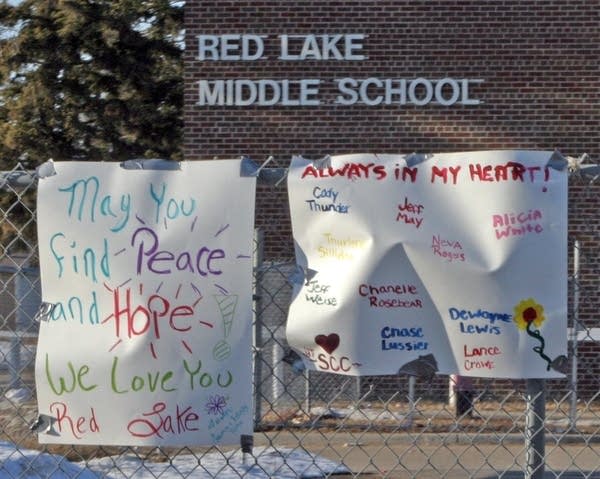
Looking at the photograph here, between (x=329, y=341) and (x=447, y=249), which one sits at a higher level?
(x=447, y=249)

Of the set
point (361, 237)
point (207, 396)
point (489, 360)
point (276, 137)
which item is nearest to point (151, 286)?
point (207, 396)

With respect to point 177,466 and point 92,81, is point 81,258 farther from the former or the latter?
point 92,81

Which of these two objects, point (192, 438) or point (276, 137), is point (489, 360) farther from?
point (276, 137)

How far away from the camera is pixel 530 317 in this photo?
409 centimetres

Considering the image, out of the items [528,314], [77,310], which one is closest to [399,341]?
[528,314]

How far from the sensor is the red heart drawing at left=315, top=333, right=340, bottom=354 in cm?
413

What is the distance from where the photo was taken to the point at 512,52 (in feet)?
44.2

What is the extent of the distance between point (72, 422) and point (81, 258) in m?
0.59

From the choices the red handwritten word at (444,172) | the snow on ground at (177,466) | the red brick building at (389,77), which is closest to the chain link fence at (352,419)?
the snow on ground at (177,466)

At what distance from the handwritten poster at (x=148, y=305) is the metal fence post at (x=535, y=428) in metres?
1.01

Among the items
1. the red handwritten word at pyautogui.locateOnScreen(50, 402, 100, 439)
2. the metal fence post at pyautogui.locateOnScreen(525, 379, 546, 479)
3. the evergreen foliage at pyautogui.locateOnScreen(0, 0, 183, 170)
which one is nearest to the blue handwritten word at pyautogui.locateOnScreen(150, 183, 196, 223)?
the red handwritten word at pyautogui.locateOnScreen(50, 402, 100, 439)

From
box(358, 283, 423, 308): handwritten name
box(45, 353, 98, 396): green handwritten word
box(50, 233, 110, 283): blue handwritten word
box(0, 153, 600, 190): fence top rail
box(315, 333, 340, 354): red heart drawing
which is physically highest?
box(0, 153, 600, 190): fence top rail

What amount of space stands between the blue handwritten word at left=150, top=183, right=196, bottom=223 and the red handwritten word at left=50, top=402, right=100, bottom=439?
2.48ft

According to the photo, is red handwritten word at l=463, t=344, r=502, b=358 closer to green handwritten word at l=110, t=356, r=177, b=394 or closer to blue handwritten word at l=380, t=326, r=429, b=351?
blue handwritten word at l=380, t=326, r=429, b=351
